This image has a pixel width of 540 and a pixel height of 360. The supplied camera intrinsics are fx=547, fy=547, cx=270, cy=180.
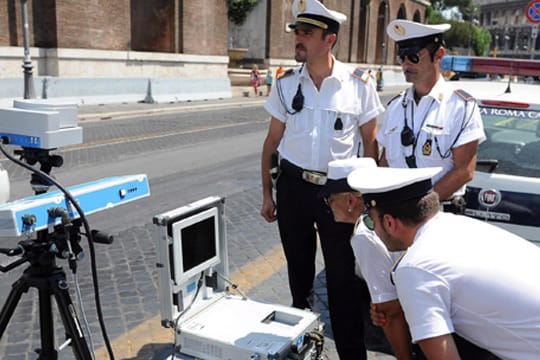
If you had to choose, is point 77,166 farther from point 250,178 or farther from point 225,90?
point 225,90

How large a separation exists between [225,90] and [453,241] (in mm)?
25497

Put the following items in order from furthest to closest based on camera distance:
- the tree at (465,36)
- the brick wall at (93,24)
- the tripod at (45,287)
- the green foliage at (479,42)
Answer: the green foliage at (479,42) → the tree at (465,36) → the brick wall at (93,24) → the tripod at (45,287)

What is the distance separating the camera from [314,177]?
10.5 ft

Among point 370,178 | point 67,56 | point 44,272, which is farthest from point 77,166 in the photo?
point 67,56

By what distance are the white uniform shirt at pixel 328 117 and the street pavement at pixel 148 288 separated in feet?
3.36

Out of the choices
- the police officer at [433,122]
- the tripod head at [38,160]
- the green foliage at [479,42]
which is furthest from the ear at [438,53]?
the green foliage at [479,42]

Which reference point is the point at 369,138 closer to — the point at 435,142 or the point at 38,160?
the point at 435,142

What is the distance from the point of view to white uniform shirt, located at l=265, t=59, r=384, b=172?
10.5 feet

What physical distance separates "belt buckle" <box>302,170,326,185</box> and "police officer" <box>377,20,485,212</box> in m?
0.46

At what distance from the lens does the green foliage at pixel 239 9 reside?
121ft

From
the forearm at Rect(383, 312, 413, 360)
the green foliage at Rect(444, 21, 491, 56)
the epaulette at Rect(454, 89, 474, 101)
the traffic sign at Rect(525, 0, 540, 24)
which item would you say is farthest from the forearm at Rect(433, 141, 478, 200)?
the green foliage at Rect(444, 21, 491, 56)

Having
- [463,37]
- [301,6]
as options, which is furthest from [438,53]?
[463,37]

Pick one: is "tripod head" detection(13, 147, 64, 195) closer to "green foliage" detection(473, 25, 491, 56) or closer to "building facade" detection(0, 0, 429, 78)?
"building facade" detection(0, 0, 429, 78)

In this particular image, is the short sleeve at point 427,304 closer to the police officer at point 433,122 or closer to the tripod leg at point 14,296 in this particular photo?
the police officer at point 433,122
